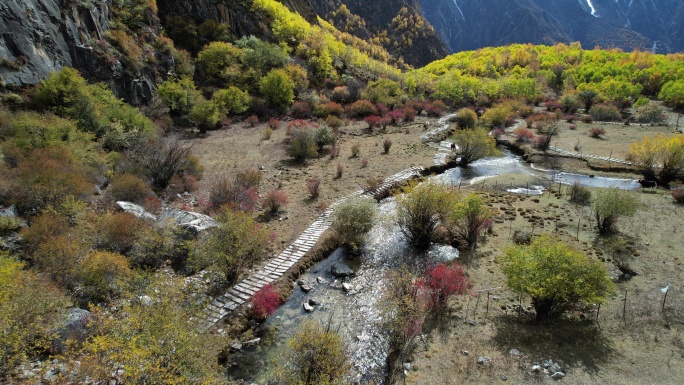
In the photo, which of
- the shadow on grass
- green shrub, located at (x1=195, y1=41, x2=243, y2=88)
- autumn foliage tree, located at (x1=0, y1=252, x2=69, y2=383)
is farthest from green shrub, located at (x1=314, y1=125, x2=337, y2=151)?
autumn foliage tree, located at (x1=0, y1=252, x2=69, y2=383)

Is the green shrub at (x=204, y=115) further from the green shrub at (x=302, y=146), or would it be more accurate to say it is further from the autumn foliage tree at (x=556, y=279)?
the autumn foliage tree at (x=556, y=279)

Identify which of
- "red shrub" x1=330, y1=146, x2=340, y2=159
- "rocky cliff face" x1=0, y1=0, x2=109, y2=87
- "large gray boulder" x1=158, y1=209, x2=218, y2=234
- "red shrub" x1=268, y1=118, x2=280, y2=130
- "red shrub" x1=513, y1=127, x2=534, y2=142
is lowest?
"red shrub" x1=513, y1=127, x2=534, y2=142

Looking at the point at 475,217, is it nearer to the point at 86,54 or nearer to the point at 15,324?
the point at 15,324

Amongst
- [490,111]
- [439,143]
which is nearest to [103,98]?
[439,143]

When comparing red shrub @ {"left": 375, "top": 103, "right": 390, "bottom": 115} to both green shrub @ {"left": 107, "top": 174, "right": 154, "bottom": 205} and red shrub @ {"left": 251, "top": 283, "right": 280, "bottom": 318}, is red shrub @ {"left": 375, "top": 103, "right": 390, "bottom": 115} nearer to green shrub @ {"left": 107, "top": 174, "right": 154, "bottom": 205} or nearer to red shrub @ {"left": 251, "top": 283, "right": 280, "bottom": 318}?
green shrub @ {"left": 107, "top": 174, "right": 154, "bottom": 205}

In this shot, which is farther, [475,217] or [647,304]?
[475,217]

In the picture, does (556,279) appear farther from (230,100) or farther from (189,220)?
(230,100)

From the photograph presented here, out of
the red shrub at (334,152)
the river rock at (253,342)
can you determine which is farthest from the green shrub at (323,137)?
the river rock at (253,342)
